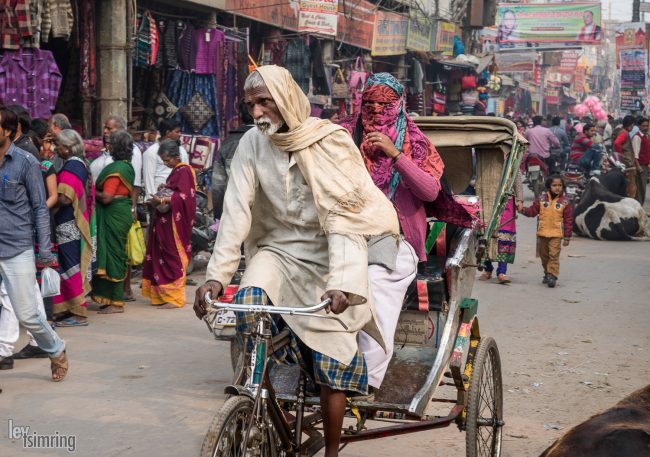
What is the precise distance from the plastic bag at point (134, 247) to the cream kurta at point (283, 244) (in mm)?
5808

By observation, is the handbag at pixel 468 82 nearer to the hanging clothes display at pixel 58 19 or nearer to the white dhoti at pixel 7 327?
the hanging clothes display at pixel 58 19

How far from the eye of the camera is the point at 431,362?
4.90 metres

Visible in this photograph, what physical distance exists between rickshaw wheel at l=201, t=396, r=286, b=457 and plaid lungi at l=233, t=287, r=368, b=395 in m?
0.34

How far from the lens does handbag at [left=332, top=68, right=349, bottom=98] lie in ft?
69.2

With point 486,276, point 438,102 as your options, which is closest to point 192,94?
point 486,276

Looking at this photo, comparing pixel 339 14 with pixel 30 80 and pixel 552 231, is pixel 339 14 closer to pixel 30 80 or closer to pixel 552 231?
pixel 30 80

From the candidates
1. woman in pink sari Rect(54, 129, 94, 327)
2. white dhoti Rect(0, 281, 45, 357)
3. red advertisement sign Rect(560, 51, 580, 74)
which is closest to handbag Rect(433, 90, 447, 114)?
woman in pink sari Rect(54, 129, 94, 327)

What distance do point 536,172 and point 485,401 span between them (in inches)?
646

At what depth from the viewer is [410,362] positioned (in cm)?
490

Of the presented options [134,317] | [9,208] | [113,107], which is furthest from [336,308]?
[113,107]

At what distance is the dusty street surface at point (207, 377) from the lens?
5441mm

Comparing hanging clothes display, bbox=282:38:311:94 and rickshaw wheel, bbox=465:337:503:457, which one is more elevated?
hanging clothes display, bbox=282:38:311:94

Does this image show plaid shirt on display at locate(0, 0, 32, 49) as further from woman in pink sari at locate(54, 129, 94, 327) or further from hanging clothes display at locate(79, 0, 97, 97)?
woman in pink sari at locate(54, 129, 94, 327)

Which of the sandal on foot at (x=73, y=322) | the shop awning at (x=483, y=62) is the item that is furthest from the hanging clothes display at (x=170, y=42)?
the shop awning at (x=483, y=62)
